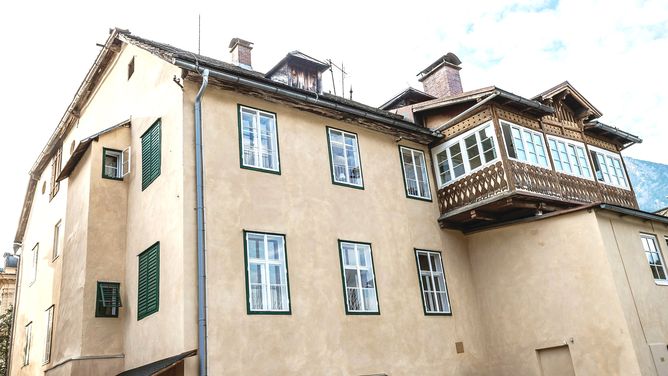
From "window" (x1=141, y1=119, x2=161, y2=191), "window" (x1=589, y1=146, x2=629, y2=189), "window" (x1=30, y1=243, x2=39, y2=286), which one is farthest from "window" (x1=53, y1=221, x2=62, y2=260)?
"window" (x1=589, y1=146, x2=629, y2=189)

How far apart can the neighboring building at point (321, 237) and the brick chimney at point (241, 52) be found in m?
2.50

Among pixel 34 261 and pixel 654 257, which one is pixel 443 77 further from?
pixel 34 261

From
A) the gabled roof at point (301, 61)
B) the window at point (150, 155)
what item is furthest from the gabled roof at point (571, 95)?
the window at point (150, 155)

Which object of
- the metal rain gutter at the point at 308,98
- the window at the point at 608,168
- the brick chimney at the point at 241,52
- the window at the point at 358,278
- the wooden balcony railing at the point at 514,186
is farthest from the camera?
the brick chimney at the point at 241,52

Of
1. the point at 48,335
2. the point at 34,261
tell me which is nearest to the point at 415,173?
the point at 48,335

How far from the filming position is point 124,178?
48.7ft

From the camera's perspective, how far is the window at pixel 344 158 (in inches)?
589

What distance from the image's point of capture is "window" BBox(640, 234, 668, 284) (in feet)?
54.9

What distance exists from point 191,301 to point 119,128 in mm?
6385

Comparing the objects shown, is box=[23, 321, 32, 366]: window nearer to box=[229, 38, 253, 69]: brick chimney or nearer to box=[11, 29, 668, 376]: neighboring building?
A: box=[11, 29, 668, 376]: neighboring building

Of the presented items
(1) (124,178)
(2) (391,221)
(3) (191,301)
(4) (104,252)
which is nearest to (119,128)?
(1) (124,178)

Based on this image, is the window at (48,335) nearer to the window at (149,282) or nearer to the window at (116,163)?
the window at (149,282)

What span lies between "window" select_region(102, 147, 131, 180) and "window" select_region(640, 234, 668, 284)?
1501cm

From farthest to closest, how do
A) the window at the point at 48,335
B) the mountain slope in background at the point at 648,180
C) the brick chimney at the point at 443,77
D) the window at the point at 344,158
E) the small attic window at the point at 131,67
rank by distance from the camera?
the mountain slope in background at the point at 648,180
the brick chimney at the point at 443,77
the small attic window at the point at 131,67
the window at the point at 48,335
the window at the point at 344,158
